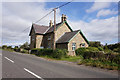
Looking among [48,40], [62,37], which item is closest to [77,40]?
[62,37]

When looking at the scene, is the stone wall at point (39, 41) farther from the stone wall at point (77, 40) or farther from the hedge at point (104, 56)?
the hedge at point (104, 56)

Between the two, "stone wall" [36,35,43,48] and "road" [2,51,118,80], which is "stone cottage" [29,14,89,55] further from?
"road" [2,51,118,80]

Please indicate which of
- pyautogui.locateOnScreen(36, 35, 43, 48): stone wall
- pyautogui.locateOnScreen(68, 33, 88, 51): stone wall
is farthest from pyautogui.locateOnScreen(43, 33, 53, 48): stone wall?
pyautogui.locateOnScreen(68, 33, 88, 51): stone wall

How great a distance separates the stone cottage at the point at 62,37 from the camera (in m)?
24.4

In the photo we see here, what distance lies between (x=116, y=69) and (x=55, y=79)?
17.5 ft

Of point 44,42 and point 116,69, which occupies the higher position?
point 44,42

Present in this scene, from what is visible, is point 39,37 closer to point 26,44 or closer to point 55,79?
point 55,79

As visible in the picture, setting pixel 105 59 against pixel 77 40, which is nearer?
pixel 105 59

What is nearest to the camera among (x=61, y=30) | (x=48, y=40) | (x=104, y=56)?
(x=104, y=56)

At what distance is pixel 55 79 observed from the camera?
5.33 meters

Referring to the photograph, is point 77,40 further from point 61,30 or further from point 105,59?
point 105,59

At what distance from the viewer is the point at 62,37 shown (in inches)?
1105

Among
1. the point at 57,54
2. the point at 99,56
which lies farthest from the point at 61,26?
the point at 99,56

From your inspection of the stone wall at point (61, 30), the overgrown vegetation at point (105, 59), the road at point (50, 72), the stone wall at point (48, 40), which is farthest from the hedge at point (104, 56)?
the stone wall at point (48, 40)
